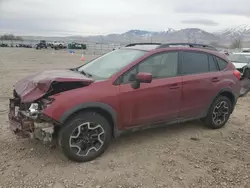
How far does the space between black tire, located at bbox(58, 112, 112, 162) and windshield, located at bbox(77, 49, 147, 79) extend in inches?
27.2

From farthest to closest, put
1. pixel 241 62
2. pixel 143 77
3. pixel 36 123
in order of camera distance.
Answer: pixel 241 62 < pixel 143 77 < pixel 36 123

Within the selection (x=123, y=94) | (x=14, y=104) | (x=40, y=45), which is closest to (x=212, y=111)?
(x=123, y=94)

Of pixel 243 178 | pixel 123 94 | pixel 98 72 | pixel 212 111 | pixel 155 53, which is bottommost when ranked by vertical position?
pixel 243 178

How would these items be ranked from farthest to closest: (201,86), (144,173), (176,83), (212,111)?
(212,111), (201,86), (176,83), (144,173)

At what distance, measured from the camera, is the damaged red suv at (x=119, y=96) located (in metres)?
3.54

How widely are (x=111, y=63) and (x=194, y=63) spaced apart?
1.54m

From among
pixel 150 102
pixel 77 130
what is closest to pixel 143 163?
pixel 150 102

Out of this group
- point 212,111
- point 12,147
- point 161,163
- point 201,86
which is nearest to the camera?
point 161,163

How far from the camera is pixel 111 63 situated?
4.52 metres

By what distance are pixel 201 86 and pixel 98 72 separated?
6.21ft

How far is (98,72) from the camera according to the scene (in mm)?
4359

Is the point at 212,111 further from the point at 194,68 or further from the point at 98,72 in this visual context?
the point at 98,72

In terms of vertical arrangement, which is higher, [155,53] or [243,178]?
[155,53]

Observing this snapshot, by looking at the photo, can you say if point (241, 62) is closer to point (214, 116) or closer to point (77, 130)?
point (214, 116)
